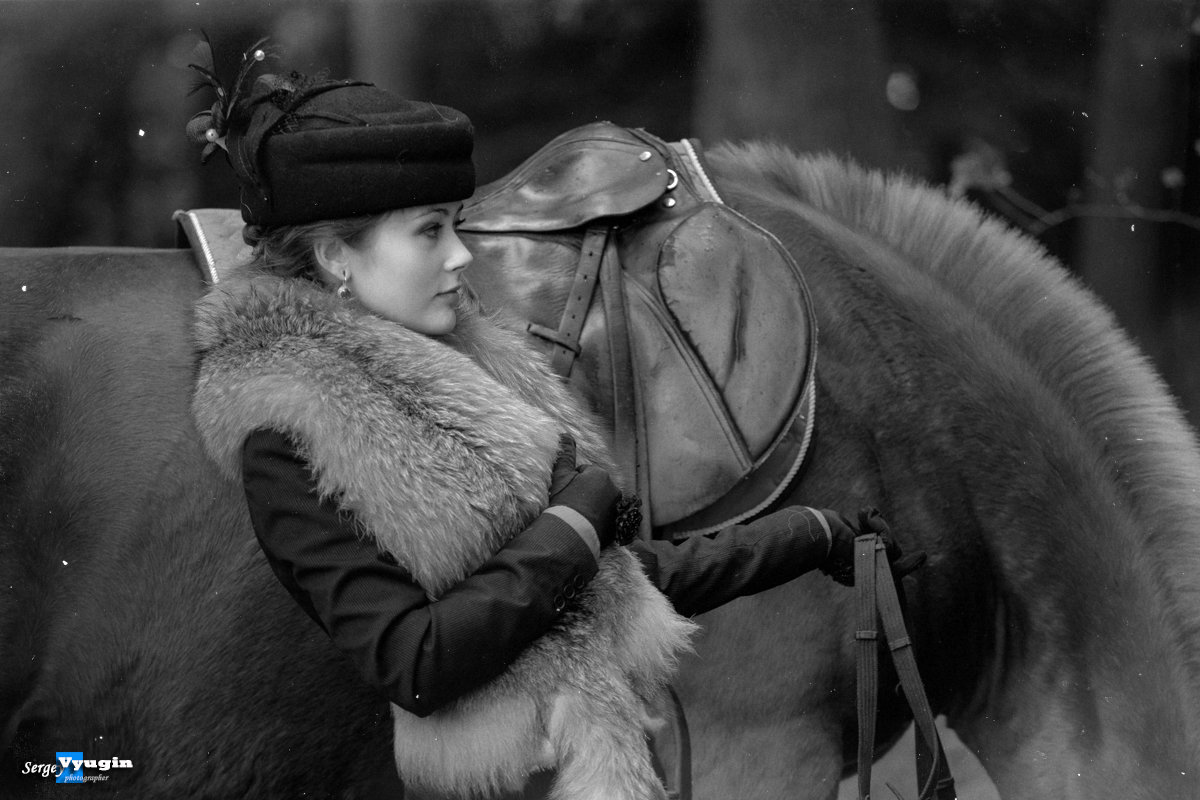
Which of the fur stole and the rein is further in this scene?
the rein

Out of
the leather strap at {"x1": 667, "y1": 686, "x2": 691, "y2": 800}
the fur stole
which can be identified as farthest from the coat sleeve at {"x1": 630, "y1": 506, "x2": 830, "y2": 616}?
the leather strap at {"x1": 667, "y1": 686, "x2": 691, "y2": 800}

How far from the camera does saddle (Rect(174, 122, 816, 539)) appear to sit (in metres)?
1.76

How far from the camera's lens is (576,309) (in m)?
1.79

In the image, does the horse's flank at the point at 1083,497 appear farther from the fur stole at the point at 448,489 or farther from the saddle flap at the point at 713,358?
the fur stole at the point at 448,489

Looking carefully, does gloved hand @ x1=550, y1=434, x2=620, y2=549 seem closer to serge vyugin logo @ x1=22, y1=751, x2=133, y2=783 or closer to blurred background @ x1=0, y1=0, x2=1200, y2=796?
serge vyugin logo @ x1=22, y1=751, x2=133, y2=783

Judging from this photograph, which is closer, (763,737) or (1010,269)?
(763,737)

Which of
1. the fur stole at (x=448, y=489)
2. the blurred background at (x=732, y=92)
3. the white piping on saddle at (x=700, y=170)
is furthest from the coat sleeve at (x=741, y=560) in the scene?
the blurred background at (x=732, y=92)

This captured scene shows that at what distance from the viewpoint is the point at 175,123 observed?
3.04 metres

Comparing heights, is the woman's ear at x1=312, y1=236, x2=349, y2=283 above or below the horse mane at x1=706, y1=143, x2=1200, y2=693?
above

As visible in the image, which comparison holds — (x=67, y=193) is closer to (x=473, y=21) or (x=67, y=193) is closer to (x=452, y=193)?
(x=473, y=21)

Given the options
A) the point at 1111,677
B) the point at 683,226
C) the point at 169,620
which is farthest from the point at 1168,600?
the point at 169,620

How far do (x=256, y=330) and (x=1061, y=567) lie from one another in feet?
4.25

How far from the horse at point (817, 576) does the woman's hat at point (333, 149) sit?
0.45m

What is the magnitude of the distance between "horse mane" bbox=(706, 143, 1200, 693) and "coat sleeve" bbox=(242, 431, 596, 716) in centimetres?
100
